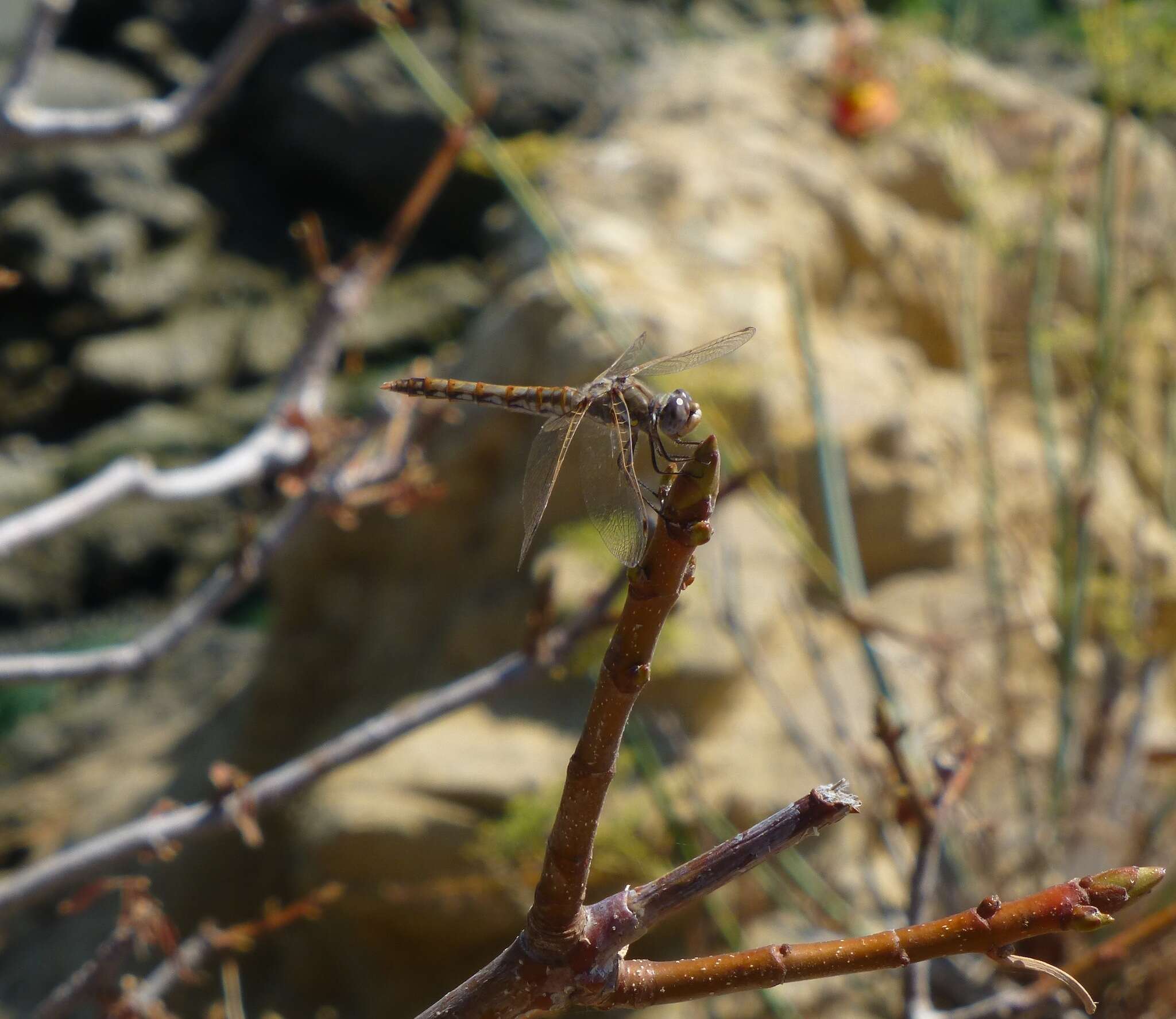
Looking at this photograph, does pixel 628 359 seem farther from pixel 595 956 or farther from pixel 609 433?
pixel 595 956

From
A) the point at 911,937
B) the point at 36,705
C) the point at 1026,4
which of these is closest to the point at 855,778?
the point at 911,937

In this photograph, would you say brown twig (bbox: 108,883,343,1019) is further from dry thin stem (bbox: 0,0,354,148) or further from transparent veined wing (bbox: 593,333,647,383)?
dry thin stem (bbox: 0,0,354,148)

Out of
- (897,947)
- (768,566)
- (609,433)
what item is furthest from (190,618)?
(768,566)

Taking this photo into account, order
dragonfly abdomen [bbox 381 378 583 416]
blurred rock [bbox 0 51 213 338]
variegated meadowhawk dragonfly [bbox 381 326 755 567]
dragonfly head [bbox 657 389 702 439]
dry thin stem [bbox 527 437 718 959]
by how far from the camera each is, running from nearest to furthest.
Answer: dry thin stem [bbox 527 437 718 959] < dragonfly head [bbox 657 389 702 439] < variegated meadowhawk dragonfly [bbox 381 326 755 567] < dragonfly abdomen [bbox 381 378 583 416] < blurred rock [bbox 0 51 213 338]

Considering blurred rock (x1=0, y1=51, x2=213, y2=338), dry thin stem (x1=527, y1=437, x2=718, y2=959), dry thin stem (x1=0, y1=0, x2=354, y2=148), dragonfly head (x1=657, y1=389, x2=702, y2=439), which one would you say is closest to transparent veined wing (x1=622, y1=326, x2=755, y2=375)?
dragonfly head (x1=657, y1=389, x2=702, y2=439)

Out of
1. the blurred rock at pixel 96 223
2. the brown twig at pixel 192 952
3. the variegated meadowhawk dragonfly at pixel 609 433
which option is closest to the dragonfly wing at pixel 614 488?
the variegated meadowhawk dragonfly at pixel 609 433

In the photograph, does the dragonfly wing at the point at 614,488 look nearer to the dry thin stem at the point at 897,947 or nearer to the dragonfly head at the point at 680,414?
the dragonfly head at the point at 680,414

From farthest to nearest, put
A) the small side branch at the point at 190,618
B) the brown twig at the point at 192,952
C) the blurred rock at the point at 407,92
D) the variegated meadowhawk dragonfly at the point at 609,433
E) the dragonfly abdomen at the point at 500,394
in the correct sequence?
the blurred rock at the point at 407,92, the small side branch at the point at 190,618, the brown twig at the point at 192,952, the dragonfly abdomen at the point at 500,394, the variegated meadowhawk dragonfly at the point at 609,433
